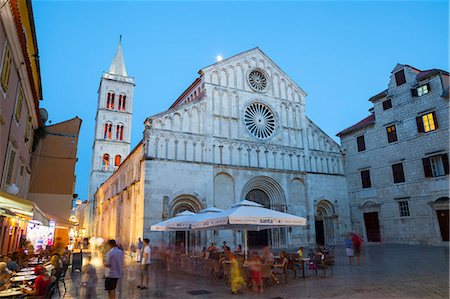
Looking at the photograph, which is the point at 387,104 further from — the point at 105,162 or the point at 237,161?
the point at 105,162

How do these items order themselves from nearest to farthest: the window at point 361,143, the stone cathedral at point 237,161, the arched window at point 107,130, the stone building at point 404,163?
1. the stone building at point 404,163
2. the stone cathedral at point 237,161
3. the window at point 361,143
4. the arched window at point 107,130

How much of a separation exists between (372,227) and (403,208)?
11.8 feet

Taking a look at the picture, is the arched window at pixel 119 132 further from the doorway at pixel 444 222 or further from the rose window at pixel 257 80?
the doorway at pixel 444 222

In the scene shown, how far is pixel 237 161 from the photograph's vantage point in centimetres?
2458

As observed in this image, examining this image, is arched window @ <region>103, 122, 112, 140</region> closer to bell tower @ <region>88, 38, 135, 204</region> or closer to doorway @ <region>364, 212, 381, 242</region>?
bell tower @ <region>88, 38, 135, 204</region>

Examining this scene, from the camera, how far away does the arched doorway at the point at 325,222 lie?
89.0 feet

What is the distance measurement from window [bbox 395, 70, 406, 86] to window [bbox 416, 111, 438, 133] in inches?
138

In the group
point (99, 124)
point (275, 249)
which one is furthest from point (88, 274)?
point (99, 124)

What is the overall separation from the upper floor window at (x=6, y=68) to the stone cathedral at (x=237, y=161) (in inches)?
445

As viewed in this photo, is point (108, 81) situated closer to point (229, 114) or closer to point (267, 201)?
point (229, 114)

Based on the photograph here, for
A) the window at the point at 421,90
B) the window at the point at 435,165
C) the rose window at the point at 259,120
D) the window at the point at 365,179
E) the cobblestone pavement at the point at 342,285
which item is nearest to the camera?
the cobblestone pavement at the point at 342,285

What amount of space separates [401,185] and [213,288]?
20.6 metres

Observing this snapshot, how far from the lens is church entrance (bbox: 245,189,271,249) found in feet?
81.1

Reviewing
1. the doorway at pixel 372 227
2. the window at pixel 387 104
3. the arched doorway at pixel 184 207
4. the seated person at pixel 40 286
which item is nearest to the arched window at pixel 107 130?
the arched doorway at pixel 184 207
